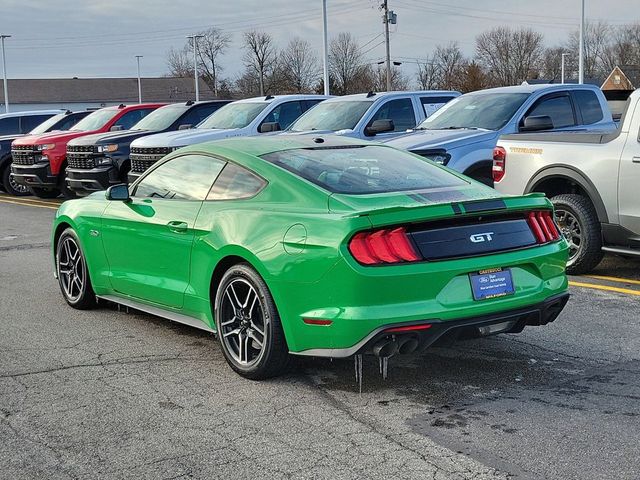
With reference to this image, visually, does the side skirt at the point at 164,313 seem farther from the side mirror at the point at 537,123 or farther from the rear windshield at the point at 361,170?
the side mirror at the point at 537,123

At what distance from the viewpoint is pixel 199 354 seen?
6.06 meters

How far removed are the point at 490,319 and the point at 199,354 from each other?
2110mm

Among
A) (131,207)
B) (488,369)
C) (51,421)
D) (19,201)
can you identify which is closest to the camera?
(51,421)

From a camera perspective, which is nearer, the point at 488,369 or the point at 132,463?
the point at 132,463

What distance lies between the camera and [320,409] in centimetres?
485

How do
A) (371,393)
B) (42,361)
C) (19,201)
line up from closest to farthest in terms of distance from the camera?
(371,393) → (42,361) → (19,201)

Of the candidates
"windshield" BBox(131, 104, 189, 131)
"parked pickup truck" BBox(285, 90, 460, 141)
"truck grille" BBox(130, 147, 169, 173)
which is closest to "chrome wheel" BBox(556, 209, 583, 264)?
"parked pickup truck" BBox(285, 90, 460, 141)

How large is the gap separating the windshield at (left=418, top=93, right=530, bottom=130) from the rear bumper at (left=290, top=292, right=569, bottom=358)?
6.56 meters

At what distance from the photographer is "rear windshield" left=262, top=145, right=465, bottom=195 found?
5.46m

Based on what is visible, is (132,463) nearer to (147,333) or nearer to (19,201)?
(147,333)

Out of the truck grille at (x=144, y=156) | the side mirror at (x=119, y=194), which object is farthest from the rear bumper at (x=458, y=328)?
the truck grille at (x=144, y=156)

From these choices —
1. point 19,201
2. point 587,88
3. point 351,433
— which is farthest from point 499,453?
point 19,201

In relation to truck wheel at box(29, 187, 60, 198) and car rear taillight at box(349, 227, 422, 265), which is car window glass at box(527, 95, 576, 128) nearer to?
car rear taillight at box(349, 227, 422, 265)

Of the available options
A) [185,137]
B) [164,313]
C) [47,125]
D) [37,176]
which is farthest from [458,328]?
[47,125]
